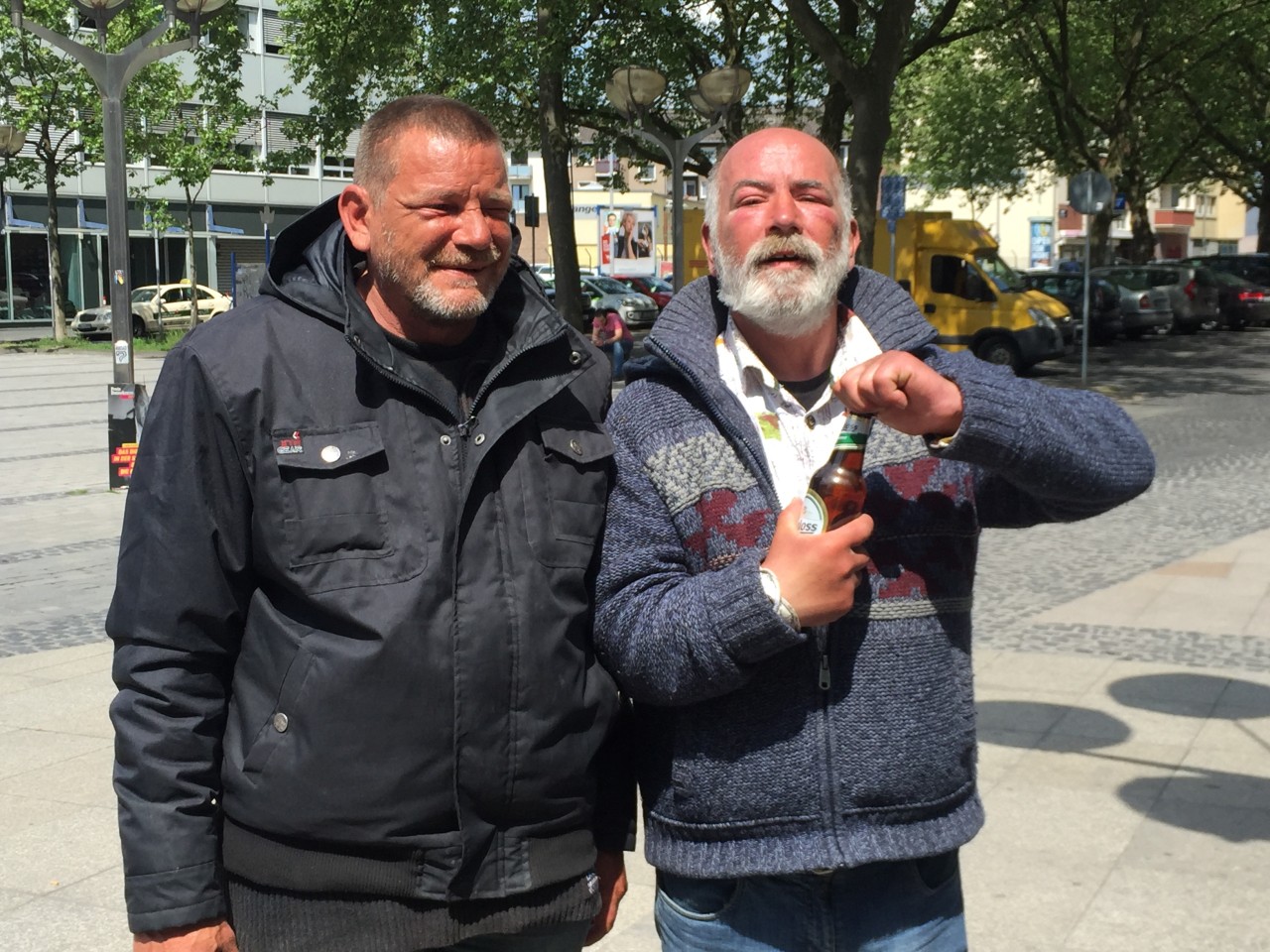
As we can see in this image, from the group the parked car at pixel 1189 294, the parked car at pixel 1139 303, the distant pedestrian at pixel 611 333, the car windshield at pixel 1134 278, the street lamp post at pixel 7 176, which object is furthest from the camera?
the parked car at pixel 1189 294

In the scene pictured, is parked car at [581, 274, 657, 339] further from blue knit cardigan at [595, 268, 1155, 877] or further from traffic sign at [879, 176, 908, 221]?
blue knit cardigan at [595, 268, 1155, 877]

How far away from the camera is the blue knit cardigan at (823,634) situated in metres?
2.28

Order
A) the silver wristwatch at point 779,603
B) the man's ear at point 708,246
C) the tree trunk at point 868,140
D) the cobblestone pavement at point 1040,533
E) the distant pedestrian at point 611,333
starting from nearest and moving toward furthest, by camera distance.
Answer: the silver wristwatch at point 779,603 → the man's ear at point 708,246 → the cobblestone pavement at point 1040,533 → the tree trunk at point 868,140 → the distant pedestrian at point 611,333

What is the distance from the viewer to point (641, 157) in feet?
93.7

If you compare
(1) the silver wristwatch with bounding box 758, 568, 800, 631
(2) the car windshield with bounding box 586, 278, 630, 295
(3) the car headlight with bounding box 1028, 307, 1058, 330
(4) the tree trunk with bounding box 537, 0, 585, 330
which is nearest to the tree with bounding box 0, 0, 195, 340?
(2) the car windshield with bounding box 586, 278, 630, 295

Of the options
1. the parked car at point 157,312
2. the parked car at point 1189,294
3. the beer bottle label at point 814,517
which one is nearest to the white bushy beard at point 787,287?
the beer bottle label at point 814,517

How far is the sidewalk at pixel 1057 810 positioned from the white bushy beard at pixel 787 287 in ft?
8.02

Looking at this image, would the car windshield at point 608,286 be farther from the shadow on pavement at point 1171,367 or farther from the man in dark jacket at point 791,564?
the man in dark jacket at point 791,564

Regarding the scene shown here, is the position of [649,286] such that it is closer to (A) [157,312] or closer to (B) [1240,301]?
(A) [157,312]

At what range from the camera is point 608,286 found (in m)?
43.9

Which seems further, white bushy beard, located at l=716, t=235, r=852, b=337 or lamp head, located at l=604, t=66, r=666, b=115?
lamp head, located at l=604, t=66, r=666, b=115

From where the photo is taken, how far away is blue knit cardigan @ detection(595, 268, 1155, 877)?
2.28 metres

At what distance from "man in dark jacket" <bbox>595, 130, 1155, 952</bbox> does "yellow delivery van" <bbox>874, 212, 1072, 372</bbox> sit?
2197 cm

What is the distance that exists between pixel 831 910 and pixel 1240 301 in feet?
119
